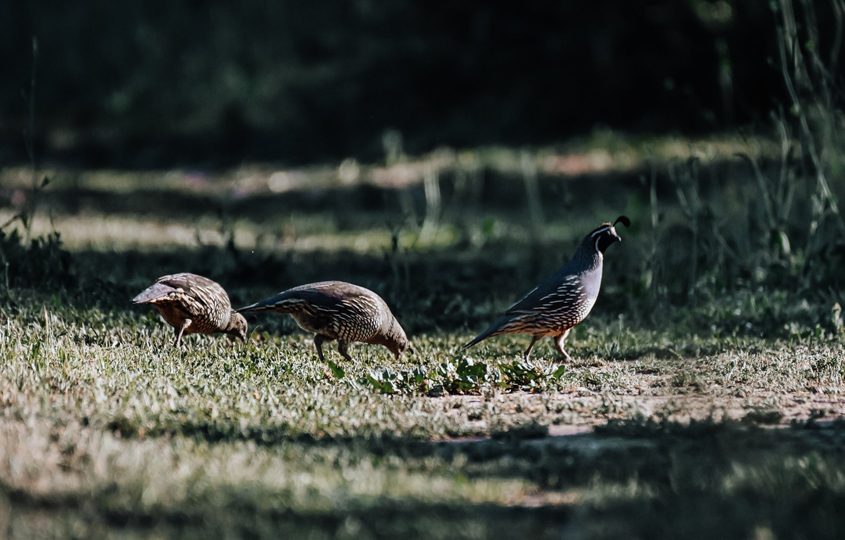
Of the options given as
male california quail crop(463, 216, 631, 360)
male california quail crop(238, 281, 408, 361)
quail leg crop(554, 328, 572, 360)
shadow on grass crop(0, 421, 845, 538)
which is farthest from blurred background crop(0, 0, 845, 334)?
Answer: shadow on grass crop(0, 421, 845, 538)

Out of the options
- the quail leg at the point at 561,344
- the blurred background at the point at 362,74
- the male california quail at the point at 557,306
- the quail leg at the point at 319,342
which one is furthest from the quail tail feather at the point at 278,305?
the blurred background at the point at 362,74

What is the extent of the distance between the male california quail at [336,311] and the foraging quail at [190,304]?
0.74ft

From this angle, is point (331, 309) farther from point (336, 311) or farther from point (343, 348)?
point (343, 348)

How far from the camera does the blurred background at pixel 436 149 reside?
1091cm

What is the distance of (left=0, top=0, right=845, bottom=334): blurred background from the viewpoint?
35.8ft

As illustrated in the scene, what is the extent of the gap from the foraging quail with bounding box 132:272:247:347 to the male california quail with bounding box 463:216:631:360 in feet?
5.05

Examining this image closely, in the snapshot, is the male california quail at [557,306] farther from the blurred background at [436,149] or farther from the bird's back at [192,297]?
the bird's back at [192,297]

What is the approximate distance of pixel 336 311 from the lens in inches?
337

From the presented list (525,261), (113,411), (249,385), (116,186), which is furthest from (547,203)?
(113,411)

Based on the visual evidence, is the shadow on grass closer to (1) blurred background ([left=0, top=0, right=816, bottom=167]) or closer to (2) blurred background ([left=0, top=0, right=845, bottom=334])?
(2) blurred background ([left=0, top=0, right=845, bottom=334])

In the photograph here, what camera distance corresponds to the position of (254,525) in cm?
481

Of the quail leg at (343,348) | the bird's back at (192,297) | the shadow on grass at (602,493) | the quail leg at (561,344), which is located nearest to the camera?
the shadow on grass at (602,493)

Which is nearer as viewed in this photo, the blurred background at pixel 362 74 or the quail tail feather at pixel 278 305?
the quail tail feather at pixel 278 305

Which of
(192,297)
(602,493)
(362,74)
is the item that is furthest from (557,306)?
(362,74)
